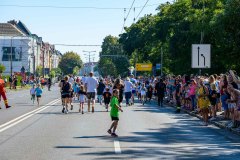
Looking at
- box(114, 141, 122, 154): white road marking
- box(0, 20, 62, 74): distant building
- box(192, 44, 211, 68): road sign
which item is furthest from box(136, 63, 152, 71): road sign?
box(114, 141, 122, 154): white road marking

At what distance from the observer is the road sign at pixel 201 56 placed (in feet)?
77.3

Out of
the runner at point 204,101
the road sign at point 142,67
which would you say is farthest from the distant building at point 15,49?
the runner at point 204,101

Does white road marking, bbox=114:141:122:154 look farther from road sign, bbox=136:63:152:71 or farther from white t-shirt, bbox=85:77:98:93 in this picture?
road sign, bbox=136:63:152:71

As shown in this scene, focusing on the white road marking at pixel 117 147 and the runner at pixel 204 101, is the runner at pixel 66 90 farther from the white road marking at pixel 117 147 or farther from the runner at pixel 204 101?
the white road marking at pixel 117 147

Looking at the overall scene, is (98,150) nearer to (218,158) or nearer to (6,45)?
(218,158)

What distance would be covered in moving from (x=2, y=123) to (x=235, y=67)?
1976cm

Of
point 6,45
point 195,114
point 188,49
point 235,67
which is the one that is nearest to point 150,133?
point 195,114

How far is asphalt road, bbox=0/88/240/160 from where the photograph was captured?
35.1 feet

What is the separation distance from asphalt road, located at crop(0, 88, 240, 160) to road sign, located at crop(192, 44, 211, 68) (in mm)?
5348

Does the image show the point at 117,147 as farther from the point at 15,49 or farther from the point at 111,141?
the point at 15,49

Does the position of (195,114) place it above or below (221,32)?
below

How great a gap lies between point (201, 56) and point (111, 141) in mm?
11770

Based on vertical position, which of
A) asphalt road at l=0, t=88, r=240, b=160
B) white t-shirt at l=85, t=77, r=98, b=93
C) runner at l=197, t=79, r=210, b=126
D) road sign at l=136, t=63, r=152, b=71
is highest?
road sign at l=136, t=63, r=152, b=71

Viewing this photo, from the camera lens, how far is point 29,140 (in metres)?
12.9
